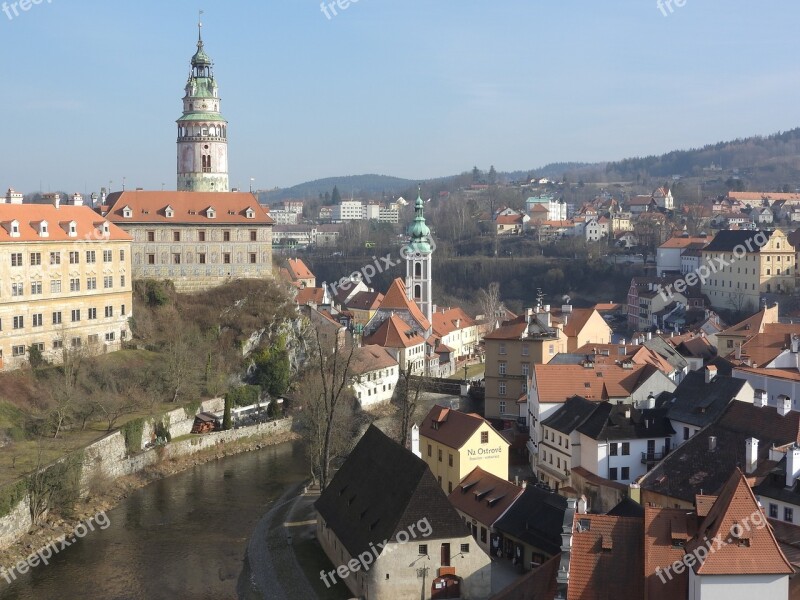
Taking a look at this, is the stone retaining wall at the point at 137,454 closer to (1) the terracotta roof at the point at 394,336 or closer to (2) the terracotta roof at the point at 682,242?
(1) the terracotta roof at the point at 394,336

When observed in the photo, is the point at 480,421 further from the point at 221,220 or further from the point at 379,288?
the point at 379,288

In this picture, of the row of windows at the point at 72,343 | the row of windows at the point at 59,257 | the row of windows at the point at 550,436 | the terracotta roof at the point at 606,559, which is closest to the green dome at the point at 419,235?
the row of windows at the point at 59,257

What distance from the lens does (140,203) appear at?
5109 centimetres

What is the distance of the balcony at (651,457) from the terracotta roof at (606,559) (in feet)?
39.3

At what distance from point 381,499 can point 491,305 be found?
55.4 metres

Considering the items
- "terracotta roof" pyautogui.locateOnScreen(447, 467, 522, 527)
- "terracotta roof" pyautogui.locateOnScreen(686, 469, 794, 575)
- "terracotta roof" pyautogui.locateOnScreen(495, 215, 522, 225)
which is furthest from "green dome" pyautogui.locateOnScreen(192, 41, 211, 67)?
"terracotta roof" pyautogui.locateOnScreen(495, 215, 522, 225)

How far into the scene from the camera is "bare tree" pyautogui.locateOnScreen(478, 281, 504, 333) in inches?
2983

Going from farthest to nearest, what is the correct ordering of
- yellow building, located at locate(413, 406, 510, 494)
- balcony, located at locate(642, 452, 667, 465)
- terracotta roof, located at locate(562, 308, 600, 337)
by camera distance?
terracotta roof, located at locate(562, 308, 600, 337) < balcony, located at locate(642, 452, 667, 465) < yellow building, located at locate(413, 406, 510, 494)

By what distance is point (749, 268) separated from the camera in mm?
75125

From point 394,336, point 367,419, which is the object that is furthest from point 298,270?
point 367,419

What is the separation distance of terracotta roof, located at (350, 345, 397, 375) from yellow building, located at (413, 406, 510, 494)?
18.1 m

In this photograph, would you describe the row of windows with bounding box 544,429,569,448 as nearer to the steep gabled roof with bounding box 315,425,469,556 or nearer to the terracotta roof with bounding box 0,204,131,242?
the steep gabled roof with bounding box 315,425,469,556

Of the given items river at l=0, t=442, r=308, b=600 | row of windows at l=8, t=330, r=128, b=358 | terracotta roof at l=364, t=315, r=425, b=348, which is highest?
row of windows at l=8, t=330, r=128, b=358

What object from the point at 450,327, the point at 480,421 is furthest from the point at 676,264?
the point at 480,421
